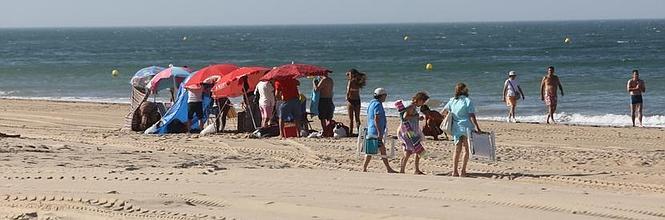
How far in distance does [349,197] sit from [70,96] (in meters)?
23.7

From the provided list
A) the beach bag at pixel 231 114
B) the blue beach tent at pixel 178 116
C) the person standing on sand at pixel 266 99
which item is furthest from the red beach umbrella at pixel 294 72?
the beach bag at pixel 231 114

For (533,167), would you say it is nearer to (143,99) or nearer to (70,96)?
(143,99)

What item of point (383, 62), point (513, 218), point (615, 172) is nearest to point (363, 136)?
point (615, 172)

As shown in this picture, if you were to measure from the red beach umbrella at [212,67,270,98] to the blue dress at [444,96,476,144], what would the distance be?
5557 mm

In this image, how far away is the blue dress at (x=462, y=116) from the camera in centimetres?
1037

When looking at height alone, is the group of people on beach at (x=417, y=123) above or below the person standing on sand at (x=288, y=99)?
above

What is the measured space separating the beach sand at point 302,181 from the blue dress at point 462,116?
0.48 metres

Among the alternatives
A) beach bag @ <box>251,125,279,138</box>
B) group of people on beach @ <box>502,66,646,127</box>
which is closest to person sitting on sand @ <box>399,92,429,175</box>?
beach bag @ <box>251,125,279,138</box>

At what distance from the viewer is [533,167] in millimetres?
11883

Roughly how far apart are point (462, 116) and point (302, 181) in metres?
1.88

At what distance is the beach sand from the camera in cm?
786

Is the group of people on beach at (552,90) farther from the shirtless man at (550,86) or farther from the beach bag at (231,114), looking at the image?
the beach bag at (231,114)

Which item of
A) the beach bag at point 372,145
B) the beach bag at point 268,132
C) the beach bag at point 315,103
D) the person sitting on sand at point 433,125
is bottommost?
the beach bag at point 268,132

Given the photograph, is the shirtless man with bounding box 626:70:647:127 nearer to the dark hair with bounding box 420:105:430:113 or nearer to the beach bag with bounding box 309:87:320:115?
the dark hair with bounding box 420:105:430:113
